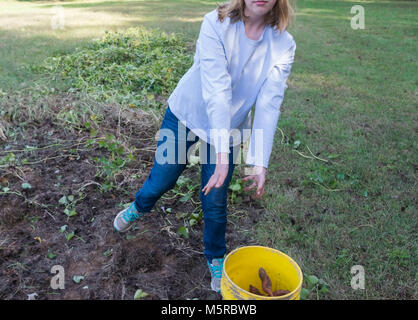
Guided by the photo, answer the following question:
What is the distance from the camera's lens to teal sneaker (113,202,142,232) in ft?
7.80

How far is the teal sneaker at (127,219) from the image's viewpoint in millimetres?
2376

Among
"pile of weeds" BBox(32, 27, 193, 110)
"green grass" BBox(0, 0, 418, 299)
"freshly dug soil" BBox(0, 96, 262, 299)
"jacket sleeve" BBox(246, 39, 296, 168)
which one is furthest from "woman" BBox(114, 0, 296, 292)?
"pile of weeds" BBox(32, 27, 193, 110)

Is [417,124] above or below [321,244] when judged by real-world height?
above

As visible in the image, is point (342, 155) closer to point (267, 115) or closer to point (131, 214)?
point (267, 115)

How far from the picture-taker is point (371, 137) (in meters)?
3.88

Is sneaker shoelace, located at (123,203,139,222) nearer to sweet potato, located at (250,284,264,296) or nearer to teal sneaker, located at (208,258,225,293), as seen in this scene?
teal sneaker, located at (208,258,225,293)

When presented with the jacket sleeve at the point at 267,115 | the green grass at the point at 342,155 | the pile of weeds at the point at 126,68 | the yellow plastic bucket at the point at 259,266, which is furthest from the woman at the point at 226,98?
the pile of weeds at the point at 126,68

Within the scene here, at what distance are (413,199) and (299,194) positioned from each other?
0.83 metres

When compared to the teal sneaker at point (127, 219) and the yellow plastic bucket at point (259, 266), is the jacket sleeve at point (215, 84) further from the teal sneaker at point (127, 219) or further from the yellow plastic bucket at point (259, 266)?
the teal sneaker at point (127, 219)

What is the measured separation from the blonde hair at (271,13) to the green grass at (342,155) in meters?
1.33

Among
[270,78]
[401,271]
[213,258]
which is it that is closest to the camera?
[270,78]
